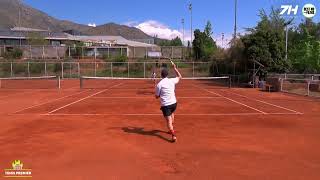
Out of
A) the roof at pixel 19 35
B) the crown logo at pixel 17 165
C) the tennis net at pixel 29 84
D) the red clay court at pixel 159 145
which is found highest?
the roof at pixel 19 35

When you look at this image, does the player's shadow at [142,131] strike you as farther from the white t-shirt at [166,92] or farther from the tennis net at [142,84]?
the tennis net at [142,84]

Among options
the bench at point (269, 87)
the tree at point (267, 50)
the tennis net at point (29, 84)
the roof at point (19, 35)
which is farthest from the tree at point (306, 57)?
the roof at point (19, 35)

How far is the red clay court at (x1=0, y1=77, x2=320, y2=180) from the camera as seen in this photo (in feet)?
25.8

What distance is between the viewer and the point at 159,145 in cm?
1023

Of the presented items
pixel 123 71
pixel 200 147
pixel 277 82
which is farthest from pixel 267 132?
pixel 123 71

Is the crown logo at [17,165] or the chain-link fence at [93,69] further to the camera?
the chain-link fence at [93,69]

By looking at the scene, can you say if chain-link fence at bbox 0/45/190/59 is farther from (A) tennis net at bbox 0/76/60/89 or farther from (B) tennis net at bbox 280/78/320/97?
(B) tennis net at bbox 280/78/320/97

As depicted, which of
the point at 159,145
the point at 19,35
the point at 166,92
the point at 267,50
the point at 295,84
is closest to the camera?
the point at 159,145

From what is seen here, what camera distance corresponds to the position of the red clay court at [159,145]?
7.86 meters

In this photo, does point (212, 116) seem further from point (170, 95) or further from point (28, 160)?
point (28, 160)

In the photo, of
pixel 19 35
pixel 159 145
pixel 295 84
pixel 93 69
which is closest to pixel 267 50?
pixel 295 84

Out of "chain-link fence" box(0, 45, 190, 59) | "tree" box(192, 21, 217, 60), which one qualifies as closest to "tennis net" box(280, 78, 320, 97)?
"tree" box(192, 21, 217, 60)

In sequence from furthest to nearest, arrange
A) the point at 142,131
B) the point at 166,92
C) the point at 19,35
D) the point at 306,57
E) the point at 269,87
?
the point at 19,35 < the point at 306,57 < the point at 269,87 < the point at 142,131 < the point at 166,92

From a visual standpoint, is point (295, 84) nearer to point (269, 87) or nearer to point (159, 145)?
point (269, 87)
